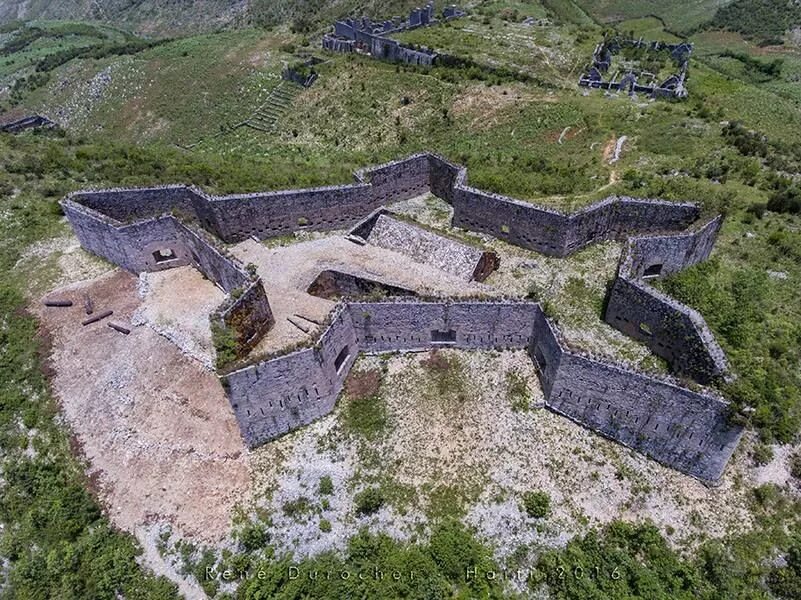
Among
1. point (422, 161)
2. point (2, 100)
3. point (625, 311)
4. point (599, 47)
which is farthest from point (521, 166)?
point (2, 100)

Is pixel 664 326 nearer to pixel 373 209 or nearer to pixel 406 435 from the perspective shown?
pixel 406 435

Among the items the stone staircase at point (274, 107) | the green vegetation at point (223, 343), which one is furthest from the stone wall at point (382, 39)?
the green vegetation at point (223, 343)

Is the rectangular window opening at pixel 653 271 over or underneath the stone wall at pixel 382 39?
over

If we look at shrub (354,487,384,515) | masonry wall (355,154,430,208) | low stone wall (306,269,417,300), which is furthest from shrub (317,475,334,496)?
masonry wall (355,154,430,208)

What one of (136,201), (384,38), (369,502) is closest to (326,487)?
(369,502)

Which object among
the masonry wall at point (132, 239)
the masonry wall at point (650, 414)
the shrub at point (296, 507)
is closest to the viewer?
the masonry wall at point (650, 414)

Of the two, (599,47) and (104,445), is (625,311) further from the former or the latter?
(599,47)

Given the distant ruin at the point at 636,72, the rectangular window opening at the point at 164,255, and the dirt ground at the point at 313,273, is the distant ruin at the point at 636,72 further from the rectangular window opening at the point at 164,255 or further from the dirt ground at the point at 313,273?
the rectangular window opening at the point at 164,255
